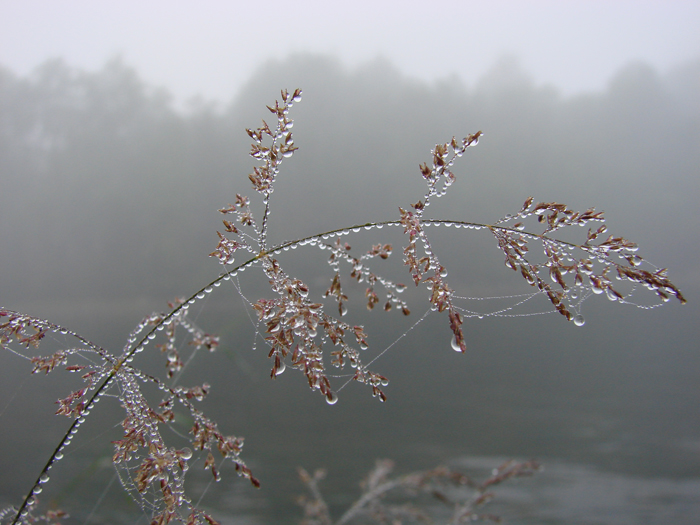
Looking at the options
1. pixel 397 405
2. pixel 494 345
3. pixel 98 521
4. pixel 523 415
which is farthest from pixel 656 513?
pixel 494 345

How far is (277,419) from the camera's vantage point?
16.4 meters

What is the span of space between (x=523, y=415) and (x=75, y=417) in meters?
18.2

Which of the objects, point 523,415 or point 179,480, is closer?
point 179,480

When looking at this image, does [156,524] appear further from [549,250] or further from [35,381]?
[35,381]

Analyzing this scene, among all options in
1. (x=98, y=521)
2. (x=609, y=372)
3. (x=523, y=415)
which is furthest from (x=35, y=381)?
(x=609, y=372)

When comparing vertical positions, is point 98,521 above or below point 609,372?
below

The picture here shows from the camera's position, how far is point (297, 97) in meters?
1.17

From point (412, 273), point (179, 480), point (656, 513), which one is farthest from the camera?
point (656, 513)

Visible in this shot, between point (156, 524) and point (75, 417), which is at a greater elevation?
point (75, 417)

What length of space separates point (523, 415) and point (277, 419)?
962 cm

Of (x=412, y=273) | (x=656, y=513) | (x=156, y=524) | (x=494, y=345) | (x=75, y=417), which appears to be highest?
(x=494, y=345)

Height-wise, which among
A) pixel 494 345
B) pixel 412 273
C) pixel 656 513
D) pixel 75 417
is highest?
pixel 494 345

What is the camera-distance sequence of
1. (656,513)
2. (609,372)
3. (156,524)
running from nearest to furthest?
1. (156,524)
2. (656,513)
3. (609,372)

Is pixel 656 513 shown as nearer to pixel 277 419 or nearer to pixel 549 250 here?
pixel 277 419
